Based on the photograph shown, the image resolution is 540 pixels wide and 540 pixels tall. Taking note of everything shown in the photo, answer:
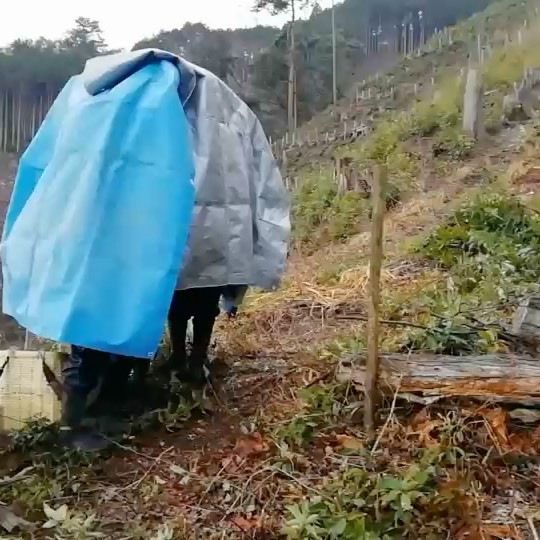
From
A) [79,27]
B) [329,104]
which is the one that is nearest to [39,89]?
[79,27]

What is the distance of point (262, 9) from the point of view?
23.9 metres

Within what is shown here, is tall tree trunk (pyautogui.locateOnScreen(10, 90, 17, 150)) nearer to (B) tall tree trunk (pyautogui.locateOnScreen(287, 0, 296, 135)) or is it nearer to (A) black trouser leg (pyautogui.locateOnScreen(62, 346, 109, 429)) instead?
(B) tall tree trunk (pyautogui.locateOnScreen(287, 0, 296, 135))

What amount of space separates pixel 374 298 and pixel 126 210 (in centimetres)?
79

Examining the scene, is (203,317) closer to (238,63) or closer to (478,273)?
(478,273)

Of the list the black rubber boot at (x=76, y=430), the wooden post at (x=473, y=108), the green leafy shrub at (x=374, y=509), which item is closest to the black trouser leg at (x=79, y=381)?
the black rubber boot at (x=76, y=430)

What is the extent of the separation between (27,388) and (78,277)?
609 millimetres

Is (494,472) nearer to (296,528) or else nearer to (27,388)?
(296,528)

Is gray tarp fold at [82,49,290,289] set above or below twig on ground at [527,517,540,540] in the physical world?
above

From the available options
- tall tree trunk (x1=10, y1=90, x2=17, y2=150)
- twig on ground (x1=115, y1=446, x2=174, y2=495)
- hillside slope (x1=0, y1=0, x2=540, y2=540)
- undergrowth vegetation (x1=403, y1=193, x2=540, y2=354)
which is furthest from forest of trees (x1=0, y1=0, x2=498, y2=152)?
twig on ground (x1=115, y1=446, x2=174, y2=495)

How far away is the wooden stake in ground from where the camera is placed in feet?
7.45

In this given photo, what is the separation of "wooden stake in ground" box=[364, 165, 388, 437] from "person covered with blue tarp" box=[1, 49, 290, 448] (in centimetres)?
45

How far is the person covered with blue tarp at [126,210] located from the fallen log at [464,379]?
1.92 ft

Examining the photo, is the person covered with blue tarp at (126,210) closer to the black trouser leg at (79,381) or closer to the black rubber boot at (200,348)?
the black trouser leg at (79,381)

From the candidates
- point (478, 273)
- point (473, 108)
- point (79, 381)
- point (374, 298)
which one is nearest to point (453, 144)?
point (473, 108)
